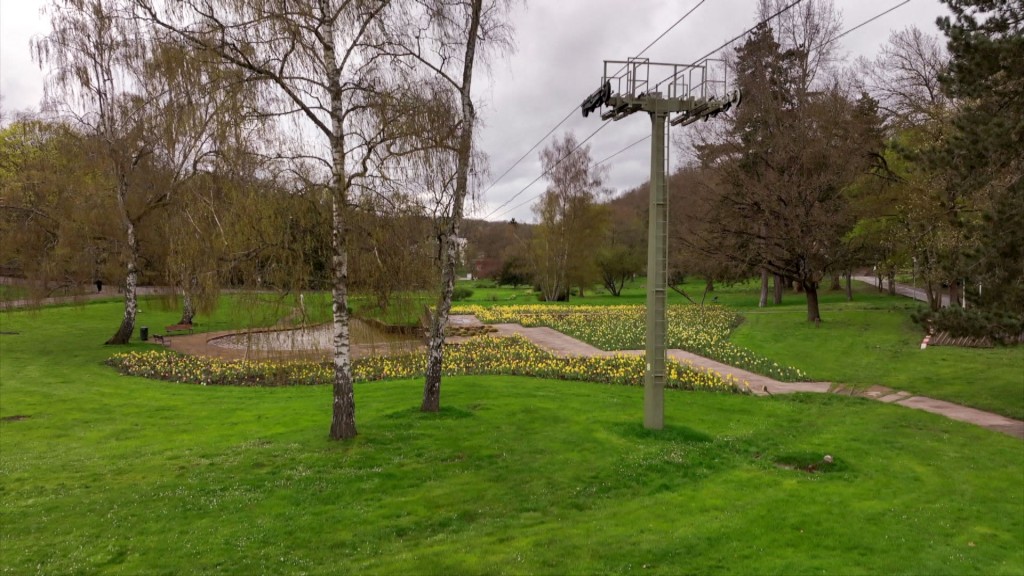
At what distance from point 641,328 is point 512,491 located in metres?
19.0

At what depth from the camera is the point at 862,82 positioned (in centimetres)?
2692

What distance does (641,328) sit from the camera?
25406 millimetres

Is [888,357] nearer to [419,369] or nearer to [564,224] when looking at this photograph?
[419,369]

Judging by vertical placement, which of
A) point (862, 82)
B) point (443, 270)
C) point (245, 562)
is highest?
point (862, 82)

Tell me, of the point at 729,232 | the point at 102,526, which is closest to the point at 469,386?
the point at 102,526

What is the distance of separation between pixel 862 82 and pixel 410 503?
93.8 ft

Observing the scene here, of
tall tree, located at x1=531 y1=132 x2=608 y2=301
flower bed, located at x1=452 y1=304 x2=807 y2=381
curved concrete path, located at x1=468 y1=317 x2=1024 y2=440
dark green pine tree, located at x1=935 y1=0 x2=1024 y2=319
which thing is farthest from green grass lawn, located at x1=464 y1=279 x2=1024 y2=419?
tall tree, located at x1=531 y1=132 x2=608 y2=301

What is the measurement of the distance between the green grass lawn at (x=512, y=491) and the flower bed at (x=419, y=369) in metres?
2.46

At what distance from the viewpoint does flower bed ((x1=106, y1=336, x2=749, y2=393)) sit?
1462 centimetres

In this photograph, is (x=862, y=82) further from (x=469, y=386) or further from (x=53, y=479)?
(x=53, y=479)

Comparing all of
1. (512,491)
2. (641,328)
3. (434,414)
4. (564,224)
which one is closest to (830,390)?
(434,414)

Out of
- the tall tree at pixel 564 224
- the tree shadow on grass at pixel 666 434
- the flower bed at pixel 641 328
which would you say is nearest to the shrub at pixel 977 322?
the flower bed at pixel 641 328

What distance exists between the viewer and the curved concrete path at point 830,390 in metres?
10.7

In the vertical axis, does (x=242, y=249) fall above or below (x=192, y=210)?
below
